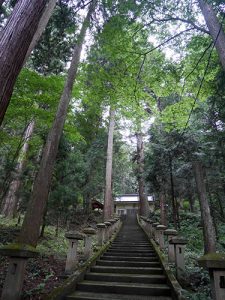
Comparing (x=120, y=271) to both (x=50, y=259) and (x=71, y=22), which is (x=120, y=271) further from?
(x=71, y=22)

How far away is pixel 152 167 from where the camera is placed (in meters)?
14.4

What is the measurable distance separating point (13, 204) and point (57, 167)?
→ 7022mm

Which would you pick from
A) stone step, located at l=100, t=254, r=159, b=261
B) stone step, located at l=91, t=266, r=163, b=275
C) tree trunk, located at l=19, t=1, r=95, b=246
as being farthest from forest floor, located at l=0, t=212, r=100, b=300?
stone step, located at l=100, t=254, r=159, b=261

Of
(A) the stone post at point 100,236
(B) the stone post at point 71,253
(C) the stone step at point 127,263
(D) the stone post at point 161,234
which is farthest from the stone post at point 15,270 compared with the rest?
(D) the stone post at point 161,234

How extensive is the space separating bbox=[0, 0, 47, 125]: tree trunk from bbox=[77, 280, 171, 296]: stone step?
4.02m

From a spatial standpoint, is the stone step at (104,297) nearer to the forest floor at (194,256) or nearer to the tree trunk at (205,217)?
the forest floor at (194,256)

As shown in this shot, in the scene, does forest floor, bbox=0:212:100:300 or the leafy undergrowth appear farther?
the leafy undergrowth

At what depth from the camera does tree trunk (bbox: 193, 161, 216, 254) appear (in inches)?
400

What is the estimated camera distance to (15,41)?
10.2ft

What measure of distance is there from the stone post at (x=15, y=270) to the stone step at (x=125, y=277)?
90.7 inches

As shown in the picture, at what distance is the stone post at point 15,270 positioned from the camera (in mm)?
3486

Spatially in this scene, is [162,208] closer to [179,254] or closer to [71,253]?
[179,254]

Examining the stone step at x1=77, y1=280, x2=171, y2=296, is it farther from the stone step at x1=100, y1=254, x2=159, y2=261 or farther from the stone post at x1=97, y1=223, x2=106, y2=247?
the stone post at x1=97, y1=223, x2=106, y2=247

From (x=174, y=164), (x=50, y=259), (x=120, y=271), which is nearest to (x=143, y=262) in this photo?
(x=120, y=271)
